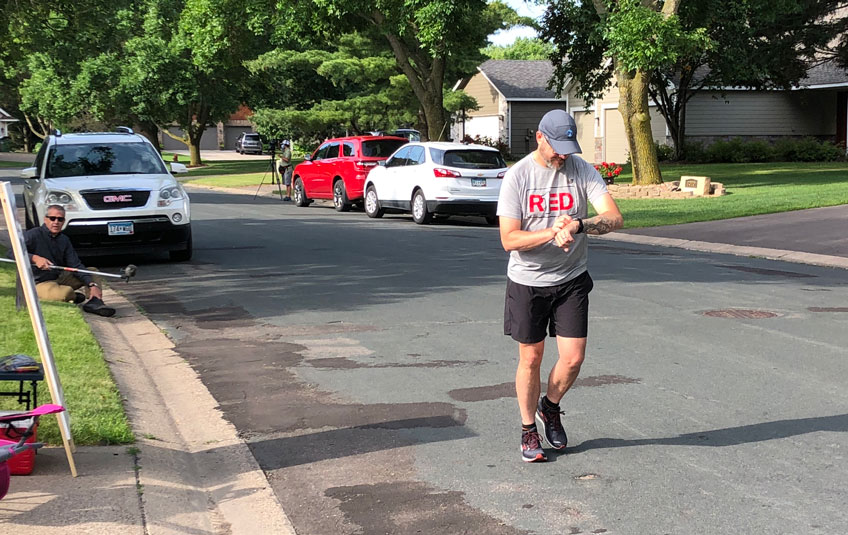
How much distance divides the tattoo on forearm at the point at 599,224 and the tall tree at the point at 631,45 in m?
20.6

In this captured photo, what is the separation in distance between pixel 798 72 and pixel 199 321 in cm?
3135

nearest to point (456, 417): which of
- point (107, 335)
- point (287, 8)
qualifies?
point (107, 335)

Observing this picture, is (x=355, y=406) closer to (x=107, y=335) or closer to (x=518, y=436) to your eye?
(x=518, y=436)

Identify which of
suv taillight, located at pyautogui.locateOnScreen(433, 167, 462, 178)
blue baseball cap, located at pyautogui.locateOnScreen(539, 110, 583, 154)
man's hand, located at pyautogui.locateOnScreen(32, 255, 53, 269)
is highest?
blue baseball cap, located at pyautogui.locateOnScreen(539, 110, 583, 154)

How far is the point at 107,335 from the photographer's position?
989cm

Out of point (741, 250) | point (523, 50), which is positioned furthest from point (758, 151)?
point (523, 50)

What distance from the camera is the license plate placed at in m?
14.8

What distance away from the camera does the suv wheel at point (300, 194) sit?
1155 inches

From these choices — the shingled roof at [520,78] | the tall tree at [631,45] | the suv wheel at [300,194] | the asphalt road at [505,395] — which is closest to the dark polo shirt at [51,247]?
the asphalt road at [505,395]

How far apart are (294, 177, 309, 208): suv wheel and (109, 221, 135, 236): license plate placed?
1442 centimetres

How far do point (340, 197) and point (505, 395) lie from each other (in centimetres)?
1969

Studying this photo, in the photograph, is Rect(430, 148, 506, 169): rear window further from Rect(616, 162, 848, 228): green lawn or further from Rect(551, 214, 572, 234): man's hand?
Rect(551, 214, 572, 234): man's hand

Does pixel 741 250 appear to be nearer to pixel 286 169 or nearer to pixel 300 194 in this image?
pixel 300 194

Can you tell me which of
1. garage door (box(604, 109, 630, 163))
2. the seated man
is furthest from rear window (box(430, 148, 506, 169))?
garage door (box(604, 109, 630, 163))
